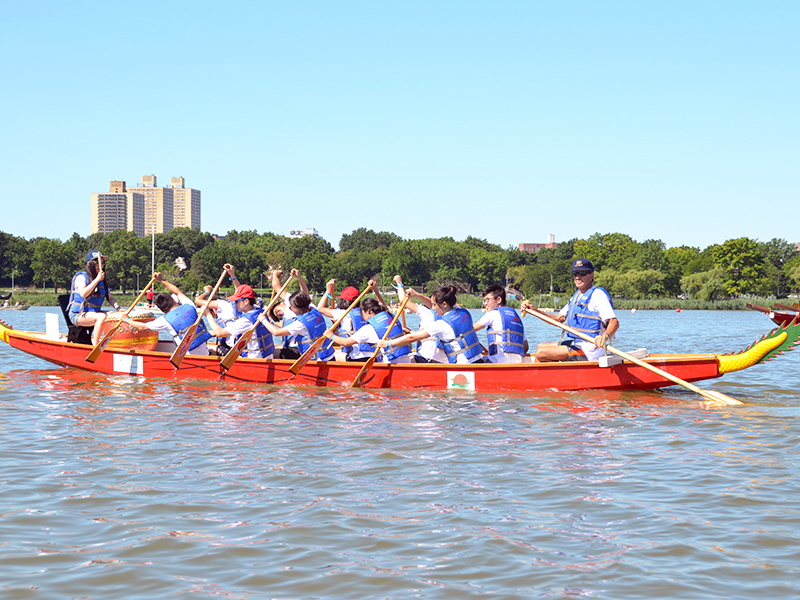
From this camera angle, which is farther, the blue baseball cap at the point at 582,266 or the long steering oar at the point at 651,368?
the blue baseball cap at the point at 582,266

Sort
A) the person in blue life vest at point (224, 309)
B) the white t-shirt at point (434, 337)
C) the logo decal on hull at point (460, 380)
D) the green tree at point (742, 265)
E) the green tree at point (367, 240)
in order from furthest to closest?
the green tree at point (367, 240) → the green tree at point (742, 265) → the person in blue life vest at point (224, 309) → the logo decal on hull at point (460, 380) → the white t-shirt at point (434, 337)

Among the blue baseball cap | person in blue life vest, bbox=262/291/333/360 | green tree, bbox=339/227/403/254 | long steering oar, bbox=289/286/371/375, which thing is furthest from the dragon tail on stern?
green tree, bbox=339/227/403/254

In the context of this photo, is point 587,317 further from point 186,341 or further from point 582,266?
point 186,341

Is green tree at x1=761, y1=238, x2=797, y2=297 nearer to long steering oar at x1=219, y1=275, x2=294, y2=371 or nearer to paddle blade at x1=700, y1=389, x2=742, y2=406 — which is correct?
paddle blade at x1=700, y1=389, x2=742, y2=406

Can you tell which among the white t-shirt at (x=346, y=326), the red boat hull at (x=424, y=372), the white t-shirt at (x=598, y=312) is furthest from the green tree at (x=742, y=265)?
the white t-shirt at (x=598, y=312)

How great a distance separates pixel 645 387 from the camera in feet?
33.9

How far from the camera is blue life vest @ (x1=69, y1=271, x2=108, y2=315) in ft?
Answer: 41.8

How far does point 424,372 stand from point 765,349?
457 cm

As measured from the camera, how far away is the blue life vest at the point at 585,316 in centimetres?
1002

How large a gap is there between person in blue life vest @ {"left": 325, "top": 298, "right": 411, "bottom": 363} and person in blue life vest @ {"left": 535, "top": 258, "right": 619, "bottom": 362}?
2.31m

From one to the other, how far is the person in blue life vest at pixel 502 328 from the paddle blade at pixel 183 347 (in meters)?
4.46

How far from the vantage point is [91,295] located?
1289 centimetres

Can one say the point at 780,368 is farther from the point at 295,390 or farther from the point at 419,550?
the point at 419,550

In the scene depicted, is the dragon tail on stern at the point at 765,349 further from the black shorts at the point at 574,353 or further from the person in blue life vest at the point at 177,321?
the person in blue life vest at the point at 177,321
